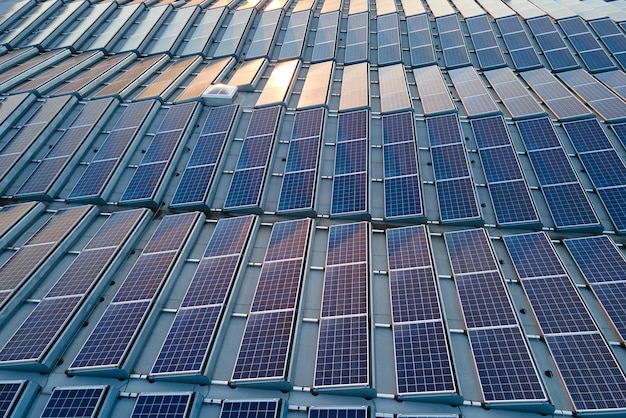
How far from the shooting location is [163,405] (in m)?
12.3

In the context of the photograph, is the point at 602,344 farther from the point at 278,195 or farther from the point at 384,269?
the point at 278,195

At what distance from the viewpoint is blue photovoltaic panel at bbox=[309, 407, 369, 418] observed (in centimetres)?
1166

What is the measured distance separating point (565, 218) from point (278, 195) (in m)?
14.7

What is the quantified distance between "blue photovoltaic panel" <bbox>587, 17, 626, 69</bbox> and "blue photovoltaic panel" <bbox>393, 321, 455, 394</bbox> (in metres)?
29.4

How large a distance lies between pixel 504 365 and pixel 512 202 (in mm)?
8988

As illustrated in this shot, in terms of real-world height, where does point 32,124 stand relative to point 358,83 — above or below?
below

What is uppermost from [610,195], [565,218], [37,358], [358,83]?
[358,83]

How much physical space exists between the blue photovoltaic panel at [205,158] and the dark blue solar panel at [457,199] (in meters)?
12.9

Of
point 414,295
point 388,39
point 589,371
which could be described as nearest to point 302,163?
point 414,295

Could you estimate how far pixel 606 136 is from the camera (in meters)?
20.8

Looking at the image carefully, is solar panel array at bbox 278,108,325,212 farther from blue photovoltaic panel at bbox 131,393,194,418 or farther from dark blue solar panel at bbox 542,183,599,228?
dark blue solar panel at bbox 542,183,599,228

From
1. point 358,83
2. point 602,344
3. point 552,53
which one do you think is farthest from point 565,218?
point 552,53

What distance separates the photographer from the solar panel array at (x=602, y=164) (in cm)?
1772

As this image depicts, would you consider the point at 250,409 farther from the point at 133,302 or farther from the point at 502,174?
the point at 502,174
